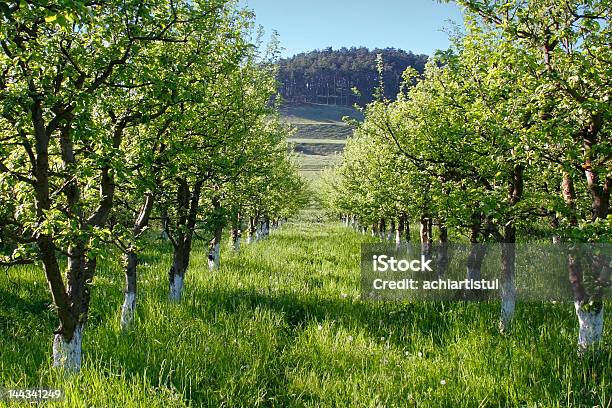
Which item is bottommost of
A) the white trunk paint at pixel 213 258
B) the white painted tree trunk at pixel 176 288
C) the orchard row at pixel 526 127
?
the white trunk paint at pixel 213 258

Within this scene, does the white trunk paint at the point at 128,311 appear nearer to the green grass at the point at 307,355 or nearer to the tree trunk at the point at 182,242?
the green grass at the point at 307,355

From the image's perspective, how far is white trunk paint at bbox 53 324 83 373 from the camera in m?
6.50

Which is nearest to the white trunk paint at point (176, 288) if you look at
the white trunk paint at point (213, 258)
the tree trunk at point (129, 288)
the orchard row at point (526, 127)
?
the tree trunk at point (129, 288)

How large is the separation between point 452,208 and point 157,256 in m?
16.4

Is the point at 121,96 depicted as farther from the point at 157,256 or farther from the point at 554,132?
the point at 157,256

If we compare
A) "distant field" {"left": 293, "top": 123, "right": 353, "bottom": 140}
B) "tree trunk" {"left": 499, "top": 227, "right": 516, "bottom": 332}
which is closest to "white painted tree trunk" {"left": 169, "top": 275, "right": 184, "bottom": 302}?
"tree trunk" {"left": 499, "top": 227, "right": 516, "bottom": 332}

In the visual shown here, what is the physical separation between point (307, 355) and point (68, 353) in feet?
13.6

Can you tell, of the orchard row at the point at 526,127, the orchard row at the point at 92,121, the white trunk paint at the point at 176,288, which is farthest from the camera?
the white trunk paint at the point at 176,288

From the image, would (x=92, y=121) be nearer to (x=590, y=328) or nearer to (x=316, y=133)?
(x=590, y=328)

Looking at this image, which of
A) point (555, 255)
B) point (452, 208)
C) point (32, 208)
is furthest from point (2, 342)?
point (555, 255)

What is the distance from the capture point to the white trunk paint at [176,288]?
11.8m

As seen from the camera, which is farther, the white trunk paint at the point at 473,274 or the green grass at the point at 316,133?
the green grass at the point at 316,133

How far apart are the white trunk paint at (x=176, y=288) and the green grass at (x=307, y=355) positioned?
14.1 inches

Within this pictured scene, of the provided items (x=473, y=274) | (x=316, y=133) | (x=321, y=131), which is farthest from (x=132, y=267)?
(x=321, y=131)
